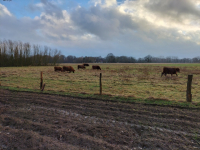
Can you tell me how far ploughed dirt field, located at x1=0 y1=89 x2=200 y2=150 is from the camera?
3383 millimetres

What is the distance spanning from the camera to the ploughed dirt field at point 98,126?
11.1ft

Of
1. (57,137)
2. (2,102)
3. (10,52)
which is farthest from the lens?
(10,52)

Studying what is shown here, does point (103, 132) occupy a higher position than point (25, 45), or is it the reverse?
point (25, 45)

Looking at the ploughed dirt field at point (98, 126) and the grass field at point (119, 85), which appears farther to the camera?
the grass field at point (119, 85)

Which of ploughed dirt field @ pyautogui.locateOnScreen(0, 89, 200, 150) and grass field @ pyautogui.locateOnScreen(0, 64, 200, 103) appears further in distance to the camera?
grass field @ pyautogui.locateOnScreen(0, 64, 200, 103)

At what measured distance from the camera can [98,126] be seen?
4262 millimetres

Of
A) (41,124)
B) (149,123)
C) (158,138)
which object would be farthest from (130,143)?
(41,124)

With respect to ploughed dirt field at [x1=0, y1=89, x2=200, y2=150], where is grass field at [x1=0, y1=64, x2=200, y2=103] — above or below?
above

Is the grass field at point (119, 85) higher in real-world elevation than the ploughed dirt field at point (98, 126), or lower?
higher

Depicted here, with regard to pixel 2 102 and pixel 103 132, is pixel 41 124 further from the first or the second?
pixel 2 102

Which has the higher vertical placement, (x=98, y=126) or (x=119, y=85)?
(x=119, y=85)

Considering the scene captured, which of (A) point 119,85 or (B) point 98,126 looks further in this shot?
(A) point 119,85

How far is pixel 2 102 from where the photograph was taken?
6684 mm

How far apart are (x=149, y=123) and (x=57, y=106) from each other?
3776 mm
